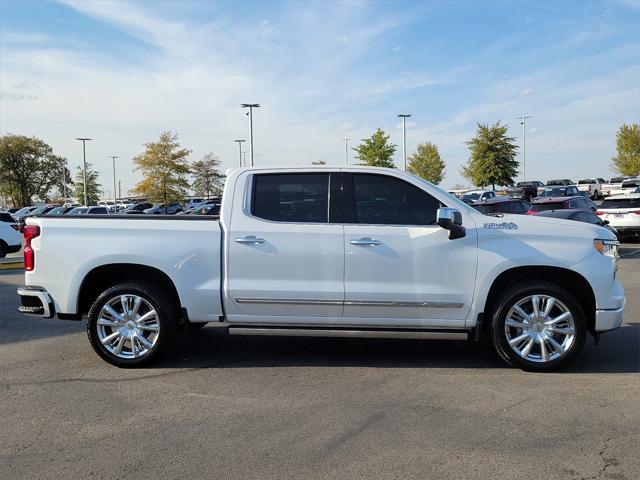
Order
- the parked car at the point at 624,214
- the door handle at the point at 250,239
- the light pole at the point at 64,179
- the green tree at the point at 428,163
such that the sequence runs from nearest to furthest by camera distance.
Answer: the door handle at the point at 250,239 → the parked car at the point at 624,214 → the green tree at the point at 428,163 → the light pole at the point at 64,179

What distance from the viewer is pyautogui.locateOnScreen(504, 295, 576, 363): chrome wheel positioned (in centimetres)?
519

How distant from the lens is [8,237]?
16375 mm

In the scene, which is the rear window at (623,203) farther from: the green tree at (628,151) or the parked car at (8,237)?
the green tree at (628,151)

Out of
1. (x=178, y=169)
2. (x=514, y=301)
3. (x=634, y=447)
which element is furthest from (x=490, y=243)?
(x=178, y=169)

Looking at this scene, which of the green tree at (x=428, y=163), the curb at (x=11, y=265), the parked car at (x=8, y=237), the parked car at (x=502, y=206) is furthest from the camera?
the green tree at (x=428, y=163)

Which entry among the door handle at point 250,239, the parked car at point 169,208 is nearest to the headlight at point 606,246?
the door handle at point 250,239

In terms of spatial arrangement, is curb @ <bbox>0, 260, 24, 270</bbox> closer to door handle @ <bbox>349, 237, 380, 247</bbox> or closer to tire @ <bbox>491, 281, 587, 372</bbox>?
door handle @ <bbox>349, 237, 380, 247</bbox>

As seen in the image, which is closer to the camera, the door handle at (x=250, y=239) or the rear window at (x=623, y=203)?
the door handle at (x=250, y=239)

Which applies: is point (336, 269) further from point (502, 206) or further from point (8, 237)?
point (8, 237)

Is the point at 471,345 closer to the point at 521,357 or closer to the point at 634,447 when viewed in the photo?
the point at 521,357

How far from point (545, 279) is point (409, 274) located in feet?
4.29

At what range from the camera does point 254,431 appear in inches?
159

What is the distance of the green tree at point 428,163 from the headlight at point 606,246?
191ft

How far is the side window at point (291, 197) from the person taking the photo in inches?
213
